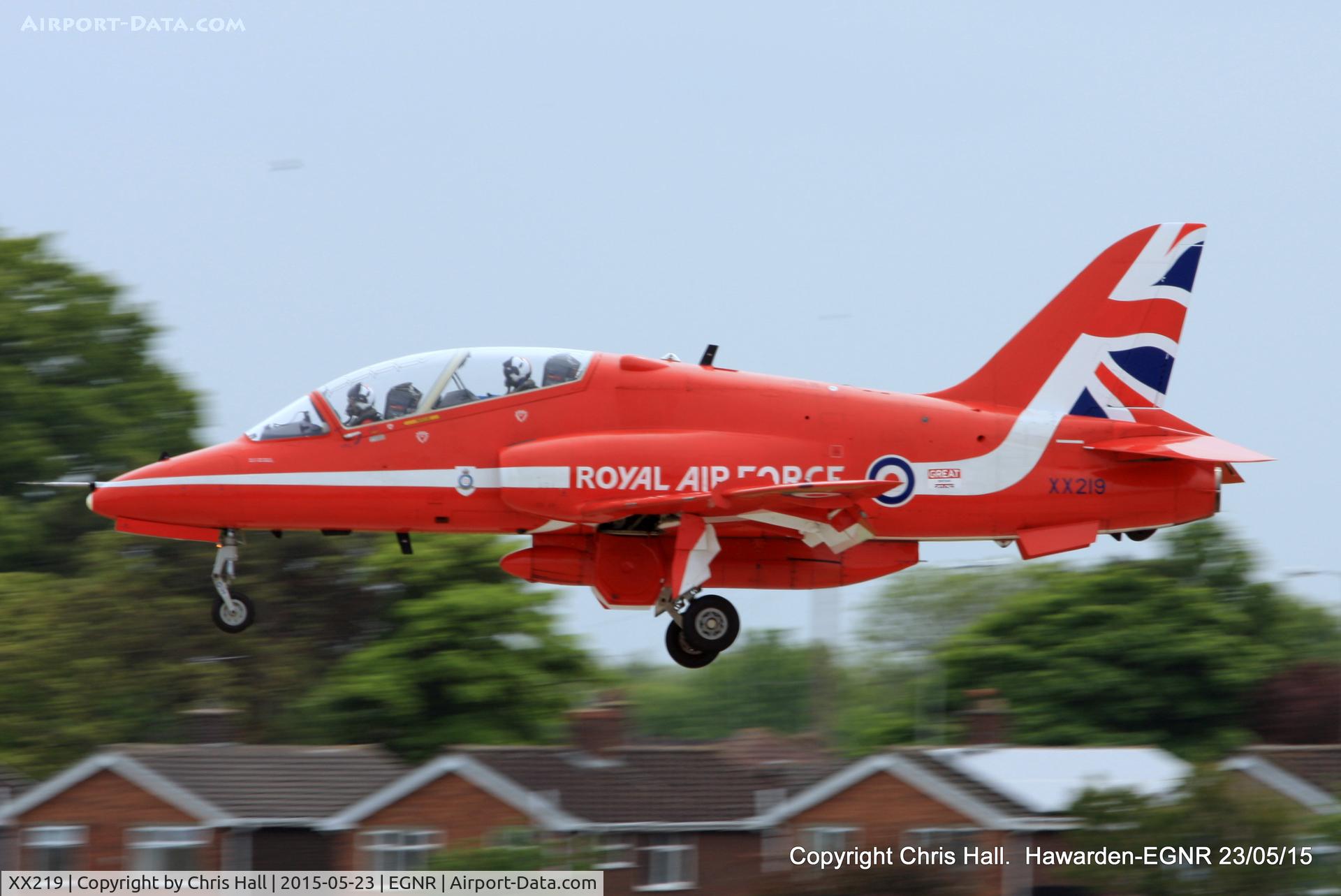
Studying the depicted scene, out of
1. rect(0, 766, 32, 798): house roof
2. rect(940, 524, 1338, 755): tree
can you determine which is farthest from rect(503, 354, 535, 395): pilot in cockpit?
rect(940, 524, 1338, 755): tree

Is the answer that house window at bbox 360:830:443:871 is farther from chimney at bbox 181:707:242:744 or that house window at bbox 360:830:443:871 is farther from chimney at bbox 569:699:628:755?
chimney at bbox 181:707:242:744

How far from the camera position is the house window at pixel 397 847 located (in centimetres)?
3375

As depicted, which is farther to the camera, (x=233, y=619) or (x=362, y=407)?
(x=233, y=619)

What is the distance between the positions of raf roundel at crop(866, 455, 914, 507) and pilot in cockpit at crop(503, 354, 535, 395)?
15.3 ft

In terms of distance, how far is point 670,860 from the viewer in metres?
35.4

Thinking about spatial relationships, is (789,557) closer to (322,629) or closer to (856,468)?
(856,468)

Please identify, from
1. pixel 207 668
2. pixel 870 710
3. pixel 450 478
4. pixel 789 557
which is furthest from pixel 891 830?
pixel 870 710

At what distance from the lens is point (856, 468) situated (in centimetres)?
2209

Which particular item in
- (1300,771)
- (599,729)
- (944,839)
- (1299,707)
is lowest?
(944,839)

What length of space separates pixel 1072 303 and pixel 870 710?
50343 mm

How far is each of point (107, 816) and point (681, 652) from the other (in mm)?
16113

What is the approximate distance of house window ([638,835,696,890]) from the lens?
3522cm

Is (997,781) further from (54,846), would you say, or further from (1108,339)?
(54,846)

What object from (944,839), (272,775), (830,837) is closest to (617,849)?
(830,837)
